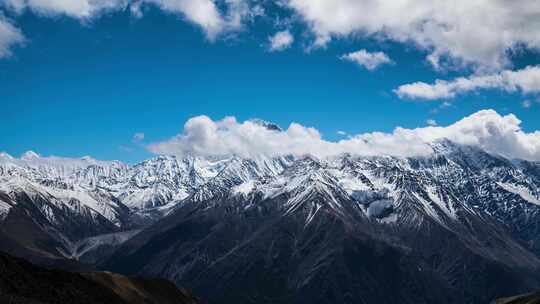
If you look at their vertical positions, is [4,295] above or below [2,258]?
below

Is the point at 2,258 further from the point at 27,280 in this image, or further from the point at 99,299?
the point at 99,299

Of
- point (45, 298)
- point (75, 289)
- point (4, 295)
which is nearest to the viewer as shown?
point (4, 295)

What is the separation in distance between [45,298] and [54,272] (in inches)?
912

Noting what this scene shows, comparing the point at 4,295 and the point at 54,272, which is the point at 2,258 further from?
the point at 4,295

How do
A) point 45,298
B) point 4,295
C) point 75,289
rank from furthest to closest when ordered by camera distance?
point 75,289, point 45,298, point 4,295

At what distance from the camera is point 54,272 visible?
639ft

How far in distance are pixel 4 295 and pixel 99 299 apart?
5442cm

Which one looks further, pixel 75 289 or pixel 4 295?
pixel 75 289

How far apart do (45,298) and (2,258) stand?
16.7m

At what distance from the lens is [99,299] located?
199m

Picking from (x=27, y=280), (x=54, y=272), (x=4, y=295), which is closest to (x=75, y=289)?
(x=54, y=272)

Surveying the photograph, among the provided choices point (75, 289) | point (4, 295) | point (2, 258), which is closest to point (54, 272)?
point (75, 289)

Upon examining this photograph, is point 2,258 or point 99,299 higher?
point 2,258

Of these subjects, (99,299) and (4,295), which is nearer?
(4,295)
